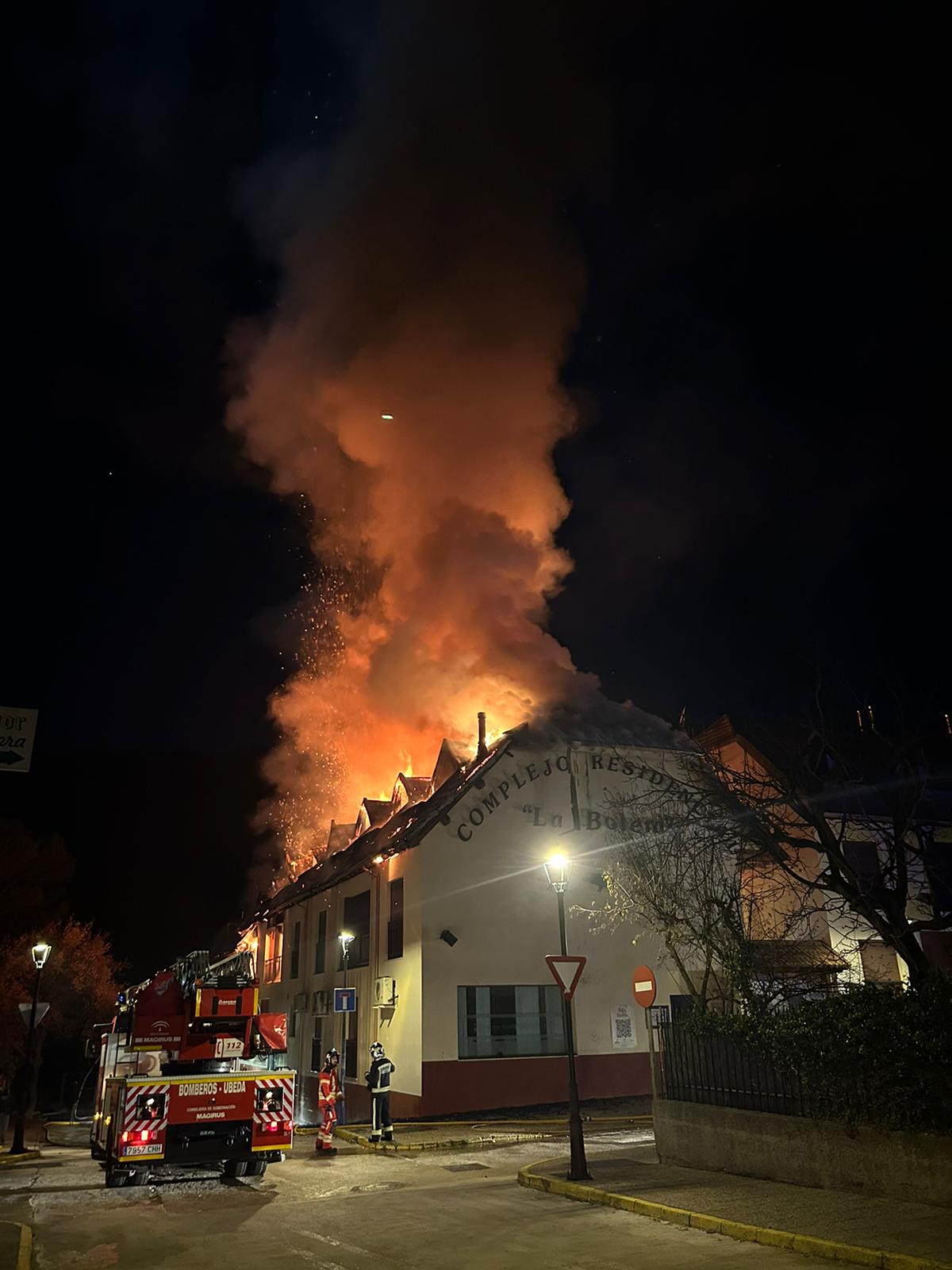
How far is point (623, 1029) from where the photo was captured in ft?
78.1

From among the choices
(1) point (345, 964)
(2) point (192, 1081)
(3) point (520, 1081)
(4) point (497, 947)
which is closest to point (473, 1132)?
(3) point (520, 1081)

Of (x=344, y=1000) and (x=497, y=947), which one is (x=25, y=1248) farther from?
(x=497, y=947)

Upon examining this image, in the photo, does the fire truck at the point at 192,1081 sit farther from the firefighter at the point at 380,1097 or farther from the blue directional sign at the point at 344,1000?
the blue directional sign at the point at 344,1000

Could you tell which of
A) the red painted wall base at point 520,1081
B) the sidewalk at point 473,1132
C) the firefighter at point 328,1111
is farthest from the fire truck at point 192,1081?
the red painted wall base at point 520,1081

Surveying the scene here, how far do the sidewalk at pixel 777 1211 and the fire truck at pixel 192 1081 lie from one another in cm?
387

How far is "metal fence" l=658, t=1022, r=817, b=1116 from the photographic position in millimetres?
11531

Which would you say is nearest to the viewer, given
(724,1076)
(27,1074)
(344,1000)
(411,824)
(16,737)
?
(724,1076)

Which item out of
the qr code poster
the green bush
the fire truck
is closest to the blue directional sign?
the qr code poster

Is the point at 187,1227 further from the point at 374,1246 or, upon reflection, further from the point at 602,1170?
the point at 602,1170

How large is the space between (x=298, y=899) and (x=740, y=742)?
16078 mm

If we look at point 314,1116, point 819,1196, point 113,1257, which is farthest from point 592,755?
point 113,1257

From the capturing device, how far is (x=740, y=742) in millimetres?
30766

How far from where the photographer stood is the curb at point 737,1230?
755 centimetres

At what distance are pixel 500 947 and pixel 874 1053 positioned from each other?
13757mm
